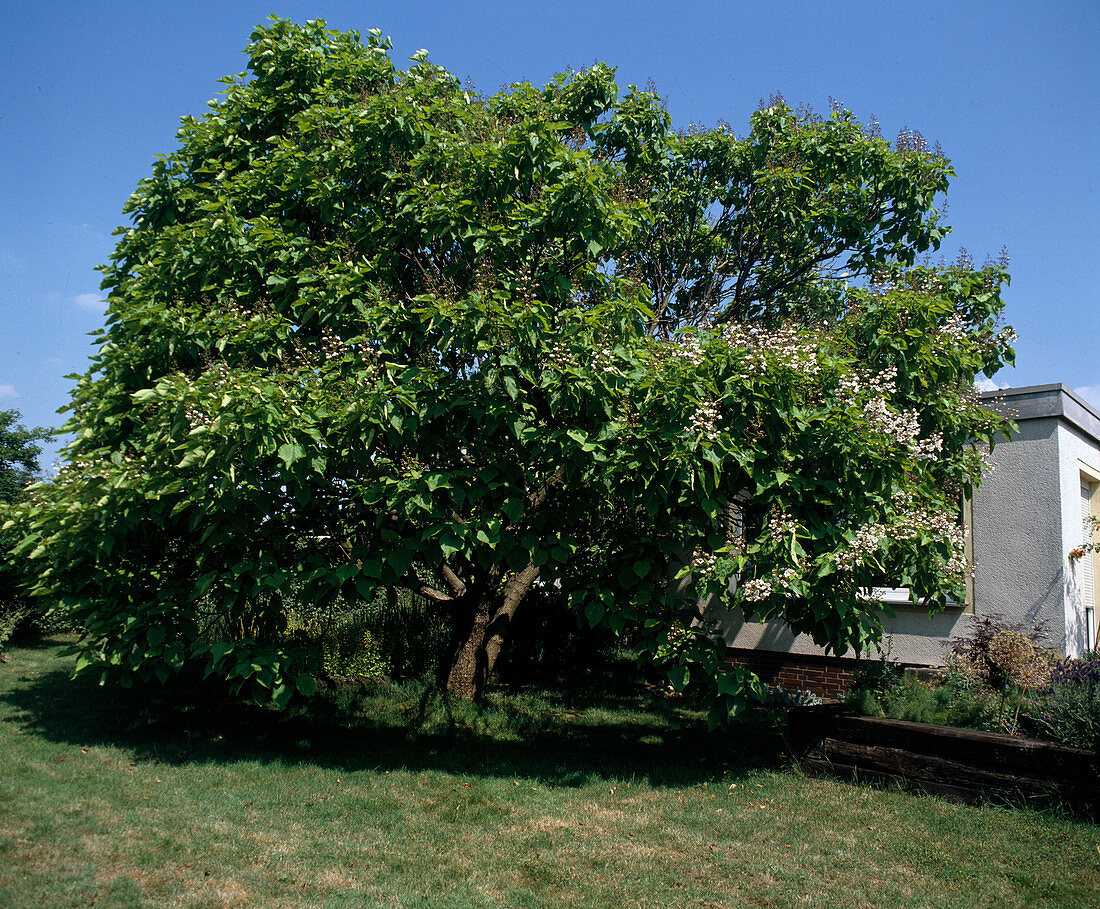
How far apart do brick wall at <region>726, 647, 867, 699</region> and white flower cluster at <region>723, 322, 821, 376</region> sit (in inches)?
190

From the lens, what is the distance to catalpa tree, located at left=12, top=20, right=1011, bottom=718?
18.7ft

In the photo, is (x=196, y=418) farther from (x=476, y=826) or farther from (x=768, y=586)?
(x=768, y=586)

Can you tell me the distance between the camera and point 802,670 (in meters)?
10.1

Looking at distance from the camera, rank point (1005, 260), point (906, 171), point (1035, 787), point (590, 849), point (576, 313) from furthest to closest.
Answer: point (906, 171) < point (1005, 260) < point (576, 313) < point (1035, 787) < point (590, 849)

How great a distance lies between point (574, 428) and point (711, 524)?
145 cm

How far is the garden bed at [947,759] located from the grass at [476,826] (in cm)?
20

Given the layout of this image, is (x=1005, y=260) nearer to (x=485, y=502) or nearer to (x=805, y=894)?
(x=485, y=502)

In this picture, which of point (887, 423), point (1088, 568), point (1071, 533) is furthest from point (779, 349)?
point (1088, 568)

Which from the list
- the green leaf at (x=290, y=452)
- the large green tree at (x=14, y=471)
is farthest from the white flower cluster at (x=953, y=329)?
the large green tree at (x=14, y=471)

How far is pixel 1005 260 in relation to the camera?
811 centimetres

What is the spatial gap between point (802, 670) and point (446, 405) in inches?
263

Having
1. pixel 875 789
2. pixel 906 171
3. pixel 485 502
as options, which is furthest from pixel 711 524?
pixel 906 171

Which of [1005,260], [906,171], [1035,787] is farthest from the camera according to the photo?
[906,171]

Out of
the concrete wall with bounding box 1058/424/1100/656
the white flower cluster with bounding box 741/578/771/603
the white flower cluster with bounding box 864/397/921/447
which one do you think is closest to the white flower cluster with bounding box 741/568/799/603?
the white flower cluster with bounding box 741/578/771/603
